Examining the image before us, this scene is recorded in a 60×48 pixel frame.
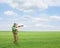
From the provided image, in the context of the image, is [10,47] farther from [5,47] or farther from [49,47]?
[49,47]

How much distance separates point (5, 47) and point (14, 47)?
867 mm

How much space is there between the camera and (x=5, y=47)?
955 inches

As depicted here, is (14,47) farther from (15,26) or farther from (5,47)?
(15,26)

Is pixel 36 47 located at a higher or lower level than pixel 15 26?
lower

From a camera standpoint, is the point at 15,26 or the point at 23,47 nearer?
the point at 23,47

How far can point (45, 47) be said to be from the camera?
80.0 feet

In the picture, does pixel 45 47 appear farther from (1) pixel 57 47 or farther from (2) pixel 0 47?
(2) pixel 0 47

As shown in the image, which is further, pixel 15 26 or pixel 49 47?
pixel 15 26

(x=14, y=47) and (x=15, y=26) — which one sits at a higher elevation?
(x=15, y=26)

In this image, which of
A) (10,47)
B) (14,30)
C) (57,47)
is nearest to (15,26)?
(14,30)

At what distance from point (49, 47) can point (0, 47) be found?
15.2ft

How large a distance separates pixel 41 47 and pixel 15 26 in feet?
12.9

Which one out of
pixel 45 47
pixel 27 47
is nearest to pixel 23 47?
pixel 27 47

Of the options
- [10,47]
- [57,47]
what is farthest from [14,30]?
[57,47]
